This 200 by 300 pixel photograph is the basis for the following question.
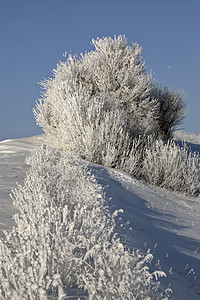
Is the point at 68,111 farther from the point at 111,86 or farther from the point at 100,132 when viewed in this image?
the point at 111,86

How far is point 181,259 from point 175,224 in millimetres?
1367

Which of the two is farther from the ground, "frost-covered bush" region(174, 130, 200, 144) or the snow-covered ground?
"frost-covered bush" region(174, 130, 200, 144)

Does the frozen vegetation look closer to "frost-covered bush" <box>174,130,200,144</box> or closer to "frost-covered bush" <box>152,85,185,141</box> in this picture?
"frost-covered bush" <box>152,85,185,141</box>

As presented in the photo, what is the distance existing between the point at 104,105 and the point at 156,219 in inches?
176

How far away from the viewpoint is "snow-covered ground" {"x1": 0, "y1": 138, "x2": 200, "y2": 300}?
2.97 m

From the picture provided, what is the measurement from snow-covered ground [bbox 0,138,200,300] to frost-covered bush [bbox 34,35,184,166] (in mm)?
1046

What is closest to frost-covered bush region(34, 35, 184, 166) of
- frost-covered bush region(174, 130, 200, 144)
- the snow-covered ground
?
the snow-covered ground

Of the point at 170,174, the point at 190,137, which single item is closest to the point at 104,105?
the point at 170,174

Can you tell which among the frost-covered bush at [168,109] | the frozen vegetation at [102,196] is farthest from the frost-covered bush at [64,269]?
the frost-covered bush at [168,109]

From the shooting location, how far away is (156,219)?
4.74 meters

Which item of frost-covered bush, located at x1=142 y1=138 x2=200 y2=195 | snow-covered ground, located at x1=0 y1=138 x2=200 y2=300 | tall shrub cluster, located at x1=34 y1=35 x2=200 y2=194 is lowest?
snow-covered ground, located at x1=0 y1=138 x2=200 y2=300

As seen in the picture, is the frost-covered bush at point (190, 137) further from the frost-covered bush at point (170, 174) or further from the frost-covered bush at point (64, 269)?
the frost-covered bush at point (64, 269)

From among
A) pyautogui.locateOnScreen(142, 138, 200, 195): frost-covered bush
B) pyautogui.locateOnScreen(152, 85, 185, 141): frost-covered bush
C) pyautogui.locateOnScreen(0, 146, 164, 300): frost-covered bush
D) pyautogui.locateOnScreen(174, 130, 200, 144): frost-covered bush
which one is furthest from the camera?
pyautogui.locateOnScreen(174, 130, 200, 144): frost-covered bush

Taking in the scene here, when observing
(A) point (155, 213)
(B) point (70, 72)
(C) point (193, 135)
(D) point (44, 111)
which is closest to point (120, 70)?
(B) point (70, 72)
